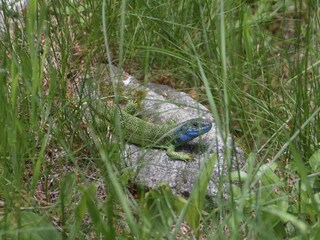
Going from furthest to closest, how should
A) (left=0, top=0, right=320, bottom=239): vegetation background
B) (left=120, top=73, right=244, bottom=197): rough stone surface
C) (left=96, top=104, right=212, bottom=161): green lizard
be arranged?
(left=96, top=104, right=212, bottom=161): green lizard, (left=120, top=73, right=244, bottom=197): rough stone surface, (left=0, top=0, right=320, bottom=239): vegetation background

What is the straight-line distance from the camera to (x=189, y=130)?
3.30 m

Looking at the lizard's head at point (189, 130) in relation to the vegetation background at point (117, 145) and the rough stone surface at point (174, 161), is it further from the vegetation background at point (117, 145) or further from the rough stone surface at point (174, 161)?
the vegetation background at point (117, 145)

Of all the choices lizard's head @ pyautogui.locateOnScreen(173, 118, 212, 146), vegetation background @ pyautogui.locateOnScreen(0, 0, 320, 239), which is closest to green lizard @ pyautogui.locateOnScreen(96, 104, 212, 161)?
lizard's head @ pyautogui.locateOnScreen(173, 118, 212, 146)

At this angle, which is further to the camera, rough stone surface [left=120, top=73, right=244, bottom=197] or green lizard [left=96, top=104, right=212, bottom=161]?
green lizard [left=96, top=104, right=212, bottom=161]

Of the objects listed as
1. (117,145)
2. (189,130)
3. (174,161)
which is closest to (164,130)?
(189,130)

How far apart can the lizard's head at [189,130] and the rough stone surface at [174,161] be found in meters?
0.04

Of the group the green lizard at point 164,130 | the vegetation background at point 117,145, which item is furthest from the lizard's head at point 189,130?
the vegetation background at point 117,145

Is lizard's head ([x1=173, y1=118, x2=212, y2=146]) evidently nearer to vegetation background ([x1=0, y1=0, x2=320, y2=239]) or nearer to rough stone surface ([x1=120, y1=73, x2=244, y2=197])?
rough stone surface ([x1=120, y1=73, x2=244, y2=197])

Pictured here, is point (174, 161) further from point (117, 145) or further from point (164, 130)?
point (117, 145)

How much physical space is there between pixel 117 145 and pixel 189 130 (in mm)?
791

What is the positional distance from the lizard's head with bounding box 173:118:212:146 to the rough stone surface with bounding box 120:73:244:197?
0.04m

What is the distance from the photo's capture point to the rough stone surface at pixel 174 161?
2816mm

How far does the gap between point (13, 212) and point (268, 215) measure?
29.2 inches

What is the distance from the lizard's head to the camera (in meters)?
3.24
